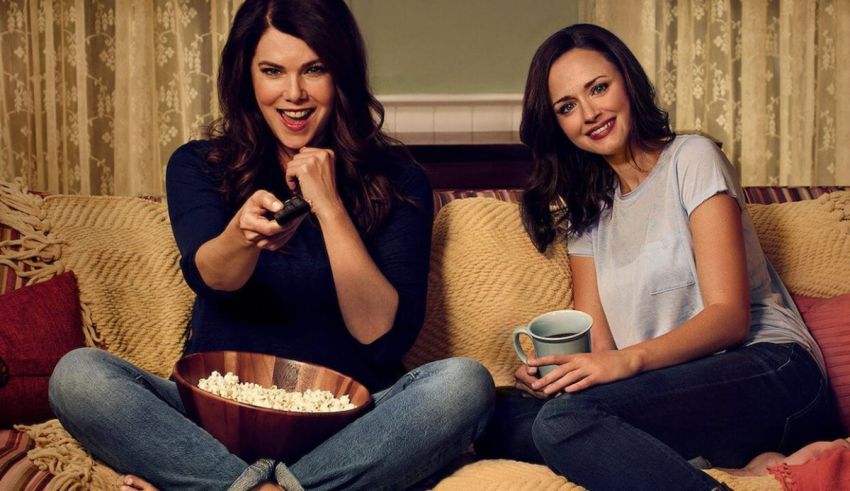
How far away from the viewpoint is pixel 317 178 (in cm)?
164

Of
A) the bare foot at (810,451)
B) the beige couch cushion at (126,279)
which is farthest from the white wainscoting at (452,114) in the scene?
the bare foot at (810,451)

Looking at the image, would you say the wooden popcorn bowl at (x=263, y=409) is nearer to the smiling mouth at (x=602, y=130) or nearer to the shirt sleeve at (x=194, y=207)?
the shirt sleeve at (x=194, y=207)

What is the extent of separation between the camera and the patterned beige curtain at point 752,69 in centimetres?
338

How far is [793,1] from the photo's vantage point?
340 centimetres

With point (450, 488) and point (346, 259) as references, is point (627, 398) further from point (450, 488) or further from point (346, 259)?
point (346, 259)

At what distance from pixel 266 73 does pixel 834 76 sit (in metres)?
2.51

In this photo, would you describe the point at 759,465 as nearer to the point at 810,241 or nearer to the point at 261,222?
the point at 810,241

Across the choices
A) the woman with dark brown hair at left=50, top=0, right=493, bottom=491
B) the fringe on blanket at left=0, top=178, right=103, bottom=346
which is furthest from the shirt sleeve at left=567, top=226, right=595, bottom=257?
the fringe on blanket at left=0, top=178, right=103, bottom=346

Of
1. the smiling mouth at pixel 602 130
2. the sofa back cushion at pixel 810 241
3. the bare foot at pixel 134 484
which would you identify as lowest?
the bare foot at pixel 134 484

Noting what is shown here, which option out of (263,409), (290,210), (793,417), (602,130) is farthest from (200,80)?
(793,417)

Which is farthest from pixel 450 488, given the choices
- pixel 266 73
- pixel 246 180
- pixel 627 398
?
pixel 266 73

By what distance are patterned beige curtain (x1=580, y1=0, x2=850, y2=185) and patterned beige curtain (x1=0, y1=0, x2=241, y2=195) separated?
141cm

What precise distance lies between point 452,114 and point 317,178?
6.02 ft

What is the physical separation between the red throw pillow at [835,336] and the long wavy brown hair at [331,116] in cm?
84
